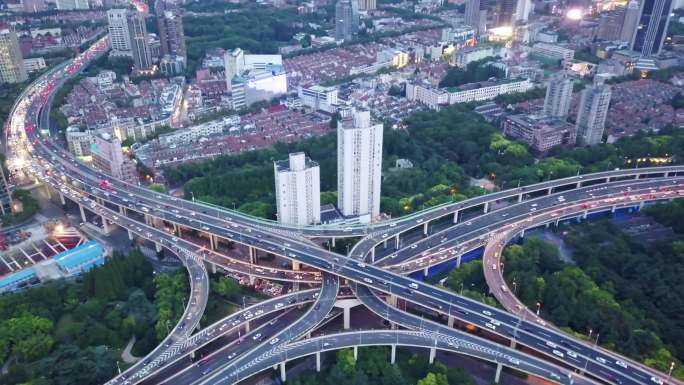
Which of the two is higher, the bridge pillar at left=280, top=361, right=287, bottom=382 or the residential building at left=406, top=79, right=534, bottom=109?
the residential building at left=406, top=79, right=534, bottom=109

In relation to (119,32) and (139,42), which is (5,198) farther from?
(119,32)

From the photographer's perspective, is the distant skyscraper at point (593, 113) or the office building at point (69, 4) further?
the office building at point (69, 4)

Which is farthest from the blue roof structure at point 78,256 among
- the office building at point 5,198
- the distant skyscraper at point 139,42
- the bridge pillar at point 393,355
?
the distant skyscraper at point 139,42

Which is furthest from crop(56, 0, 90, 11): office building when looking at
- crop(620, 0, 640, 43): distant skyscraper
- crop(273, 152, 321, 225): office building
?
crop(620, 0, 640, 43): distant skyscraper

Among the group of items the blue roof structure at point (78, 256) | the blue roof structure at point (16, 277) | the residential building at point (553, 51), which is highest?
the residential building at point (553, 51)

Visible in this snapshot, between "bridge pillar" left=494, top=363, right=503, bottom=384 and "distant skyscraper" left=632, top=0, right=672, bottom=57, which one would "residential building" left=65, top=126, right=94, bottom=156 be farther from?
"distant skyscraper" left=632, top=0, right=672, bottom=57

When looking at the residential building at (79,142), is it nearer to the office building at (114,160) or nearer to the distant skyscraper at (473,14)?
the office building at (114,160)
